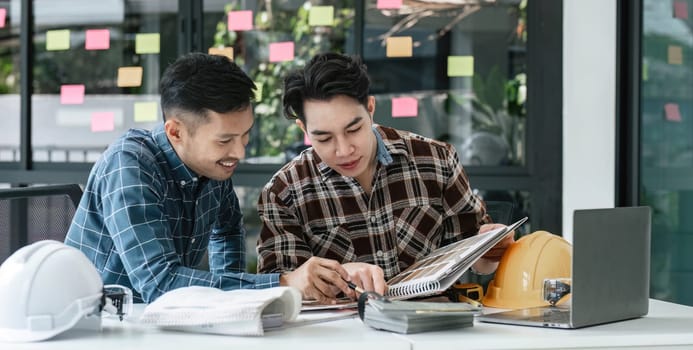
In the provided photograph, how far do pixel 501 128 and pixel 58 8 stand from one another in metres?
2.13

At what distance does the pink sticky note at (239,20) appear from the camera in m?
4.29

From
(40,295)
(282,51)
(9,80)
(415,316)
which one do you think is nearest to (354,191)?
(415,316)

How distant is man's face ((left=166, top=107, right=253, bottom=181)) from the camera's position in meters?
1.99

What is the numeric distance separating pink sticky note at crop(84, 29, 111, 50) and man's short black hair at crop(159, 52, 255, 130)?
245 cm

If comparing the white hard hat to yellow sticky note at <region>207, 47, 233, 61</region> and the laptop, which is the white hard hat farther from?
yellow sticky note at <region>207, 47, 233, 61</region>

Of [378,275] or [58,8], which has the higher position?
[58,8]

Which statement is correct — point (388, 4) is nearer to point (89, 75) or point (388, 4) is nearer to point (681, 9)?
point (681, 9)

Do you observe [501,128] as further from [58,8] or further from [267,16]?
[58,8]

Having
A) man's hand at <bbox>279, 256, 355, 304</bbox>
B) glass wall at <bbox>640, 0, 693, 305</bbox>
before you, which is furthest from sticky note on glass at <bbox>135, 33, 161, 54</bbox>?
man's hand at <bbox>279, 256, 355, 304</bbox>

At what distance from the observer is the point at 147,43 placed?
4340 millimetres

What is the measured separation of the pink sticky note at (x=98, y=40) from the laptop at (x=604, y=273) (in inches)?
121

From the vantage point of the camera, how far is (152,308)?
1587 mm

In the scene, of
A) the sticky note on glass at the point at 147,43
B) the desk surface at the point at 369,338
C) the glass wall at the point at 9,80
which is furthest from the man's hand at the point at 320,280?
the glass wall at the point at 9,80

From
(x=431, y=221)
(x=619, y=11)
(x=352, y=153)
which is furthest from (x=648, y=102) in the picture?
(x=352, y=153)
